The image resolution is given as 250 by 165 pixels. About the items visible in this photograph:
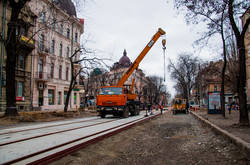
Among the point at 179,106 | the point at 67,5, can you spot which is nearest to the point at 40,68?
the point at 67,5

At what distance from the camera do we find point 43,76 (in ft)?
93.3

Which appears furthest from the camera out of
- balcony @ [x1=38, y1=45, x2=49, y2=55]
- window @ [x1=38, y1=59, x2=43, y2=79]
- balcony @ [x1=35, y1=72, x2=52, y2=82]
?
window @ [x1=38, y1=59, x2=43, y2=79]

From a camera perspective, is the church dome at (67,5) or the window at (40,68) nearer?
the church dome at (67,5)

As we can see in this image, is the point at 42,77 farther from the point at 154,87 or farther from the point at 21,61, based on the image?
the point at 154,87

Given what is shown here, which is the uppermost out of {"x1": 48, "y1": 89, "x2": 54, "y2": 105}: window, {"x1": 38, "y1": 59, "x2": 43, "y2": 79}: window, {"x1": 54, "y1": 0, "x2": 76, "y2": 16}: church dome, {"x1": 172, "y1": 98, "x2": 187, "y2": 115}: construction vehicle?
{"x1": 54, "y1": 0, "x2": 76, "y2": 16}: church dome

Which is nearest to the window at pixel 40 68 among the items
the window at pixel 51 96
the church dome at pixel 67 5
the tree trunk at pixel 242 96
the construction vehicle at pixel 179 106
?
the window at pixel 51 96

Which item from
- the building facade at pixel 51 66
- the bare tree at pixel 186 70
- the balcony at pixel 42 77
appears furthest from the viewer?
the bare tree at pixel 186 70

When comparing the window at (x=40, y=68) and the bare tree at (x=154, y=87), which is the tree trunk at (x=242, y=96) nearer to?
the window at (x=40, y=68)

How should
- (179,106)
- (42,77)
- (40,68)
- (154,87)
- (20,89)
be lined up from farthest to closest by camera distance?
(154,87)
(40,68)
(179,106)
(42,77)
(20,89)

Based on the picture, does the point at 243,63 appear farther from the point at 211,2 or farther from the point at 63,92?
the point at 63,92

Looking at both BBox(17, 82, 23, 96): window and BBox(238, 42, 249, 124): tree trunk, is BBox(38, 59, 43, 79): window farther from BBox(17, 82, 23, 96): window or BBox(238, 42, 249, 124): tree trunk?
BBox(238, 42, 249, 124): tree trunk

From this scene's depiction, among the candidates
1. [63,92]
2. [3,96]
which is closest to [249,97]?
[63,92]

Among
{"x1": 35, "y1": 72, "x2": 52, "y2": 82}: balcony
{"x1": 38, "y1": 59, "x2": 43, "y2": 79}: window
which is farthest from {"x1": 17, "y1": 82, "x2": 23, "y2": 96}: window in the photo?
{"x1": 38, "y1": 59, "x2": 43, "y2": 79}: window

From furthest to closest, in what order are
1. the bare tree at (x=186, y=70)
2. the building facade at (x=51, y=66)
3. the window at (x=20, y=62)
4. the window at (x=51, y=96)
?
the bare tree at (x=186, y=70), the window at (x=51, y=96), the building facade at (x=51, y=66), the window at (x=20, y=62)
